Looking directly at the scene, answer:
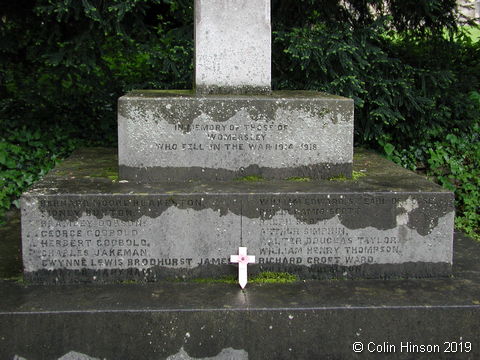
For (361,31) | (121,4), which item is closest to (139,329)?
(121,4)

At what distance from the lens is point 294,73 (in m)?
7.08

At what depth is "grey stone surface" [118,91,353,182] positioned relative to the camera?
466 cm

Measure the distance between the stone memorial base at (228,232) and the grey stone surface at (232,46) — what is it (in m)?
→ 1.05

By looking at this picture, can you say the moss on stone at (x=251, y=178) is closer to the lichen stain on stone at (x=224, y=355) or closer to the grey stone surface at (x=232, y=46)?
the grey stone surface at (x=232, y=46)

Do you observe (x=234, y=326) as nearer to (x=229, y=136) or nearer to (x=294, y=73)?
(x=229, y=136)

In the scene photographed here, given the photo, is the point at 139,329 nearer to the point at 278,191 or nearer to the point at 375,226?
the point at 278,191

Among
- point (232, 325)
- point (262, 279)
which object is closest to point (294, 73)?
point (262, 279)

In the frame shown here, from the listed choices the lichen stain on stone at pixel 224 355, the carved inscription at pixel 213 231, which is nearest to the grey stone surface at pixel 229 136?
the carved inscription at pixel 213 231

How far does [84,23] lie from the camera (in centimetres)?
685

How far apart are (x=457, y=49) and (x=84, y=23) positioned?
4474mm

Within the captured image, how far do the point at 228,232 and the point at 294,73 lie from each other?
10.9ft

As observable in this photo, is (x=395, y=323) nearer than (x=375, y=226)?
Yes

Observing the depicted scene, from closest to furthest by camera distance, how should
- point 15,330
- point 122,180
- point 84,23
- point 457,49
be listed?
point 15,330 < point 122,180 < point 84,23 < point 457,49

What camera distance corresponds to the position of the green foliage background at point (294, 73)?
6.69 meters
